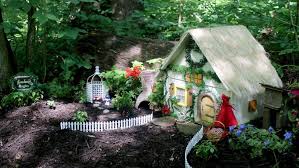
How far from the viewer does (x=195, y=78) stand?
22.0 ft

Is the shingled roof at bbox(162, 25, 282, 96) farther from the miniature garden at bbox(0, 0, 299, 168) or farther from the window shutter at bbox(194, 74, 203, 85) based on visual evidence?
the window shutter at bbox(194, 74, 203, 85)

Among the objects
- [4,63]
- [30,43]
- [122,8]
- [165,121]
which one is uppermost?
[122,8]

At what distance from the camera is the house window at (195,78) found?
6.62m

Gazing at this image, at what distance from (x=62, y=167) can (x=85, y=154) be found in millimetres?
470

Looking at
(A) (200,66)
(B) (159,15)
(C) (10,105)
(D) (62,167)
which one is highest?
(B) (159,15)

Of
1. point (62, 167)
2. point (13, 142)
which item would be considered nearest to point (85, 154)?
point (62, 167)

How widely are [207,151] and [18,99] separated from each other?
14.3 ft

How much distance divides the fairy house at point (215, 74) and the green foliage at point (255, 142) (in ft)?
1.91

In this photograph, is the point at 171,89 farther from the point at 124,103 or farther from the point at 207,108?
the point at 124,103

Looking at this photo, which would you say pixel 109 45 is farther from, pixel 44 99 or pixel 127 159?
pixel 127 159

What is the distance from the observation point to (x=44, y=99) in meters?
8.30

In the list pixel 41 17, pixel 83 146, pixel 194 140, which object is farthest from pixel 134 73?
pixel 194 140

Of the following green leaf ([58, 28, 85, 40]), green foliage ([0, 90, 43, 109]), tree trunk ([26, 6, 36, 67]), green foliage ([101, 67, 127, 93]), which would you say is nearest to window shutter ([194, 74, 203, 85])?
green foliage ([101, 67, 127, 93])

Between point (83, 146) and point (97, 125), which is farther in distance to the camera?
point (97, 125)
